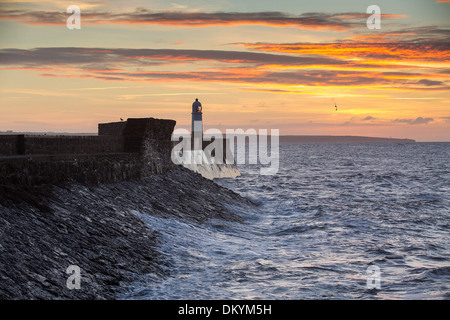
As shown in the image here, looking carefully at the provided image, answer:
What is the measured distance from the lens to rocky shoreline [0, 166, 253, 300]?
10125 millimetres

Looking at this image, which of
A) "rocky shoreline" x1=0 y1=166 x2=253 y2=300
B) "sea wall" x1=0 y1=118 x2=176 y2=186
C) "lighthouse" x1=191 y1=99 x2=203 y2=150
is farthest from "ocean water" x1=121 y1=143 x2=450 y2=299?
"lighthouse" x1=191 y1=99 x2=203 y2=150

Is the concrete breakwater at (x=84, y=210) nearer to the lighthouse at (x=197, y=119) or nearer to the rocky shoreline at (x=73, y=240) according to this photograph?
the rocky shoreline at (x=73, y=240)

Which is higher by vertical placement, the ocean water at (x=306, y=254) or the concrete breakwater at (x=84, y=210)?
the concrete breakwater at (x=84, y=210)

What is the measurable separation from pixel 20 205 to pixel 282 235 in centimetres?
968

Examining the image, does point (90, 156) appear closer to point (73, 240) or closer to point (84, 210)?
point (84, 210)

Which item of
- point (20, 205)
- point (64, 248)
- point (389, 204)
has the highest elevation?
point (20, 205)

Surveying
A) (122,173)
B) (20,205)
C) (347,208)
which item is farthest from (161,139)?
(20,205)

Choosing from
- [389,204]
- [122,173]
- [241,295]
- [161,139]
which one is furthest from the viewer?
[389,204]

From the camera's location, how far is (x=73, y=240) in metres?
12.2

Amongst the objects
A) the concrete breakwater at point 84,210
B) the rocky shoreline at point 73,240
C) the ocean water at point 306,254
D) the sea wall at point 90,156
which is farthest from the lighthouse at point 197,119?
the rocky shoreline at point 73,240

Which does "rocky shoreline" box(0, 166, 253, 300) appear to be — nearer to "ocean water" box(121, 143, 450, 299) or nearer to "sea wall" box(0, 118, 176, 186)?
"sea wall" box(0, 118, 176, 186)

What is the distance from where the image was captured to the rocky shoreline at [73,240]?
10.1 m
